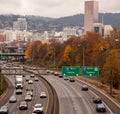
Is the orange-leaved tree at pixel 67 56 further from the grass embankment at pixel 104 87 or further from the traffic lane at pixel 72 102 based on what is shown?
the traffic lane at pixel 72 102

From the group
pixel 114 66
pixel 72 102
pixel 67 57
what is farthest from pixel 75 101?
pixel 67 57

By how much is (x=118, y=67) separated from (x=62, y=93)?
38.5 feet

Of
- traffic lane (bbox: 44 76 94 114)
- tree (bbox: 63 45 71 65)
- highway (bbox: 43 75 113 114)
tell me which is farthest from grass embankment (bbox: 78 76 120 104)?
tree (bbox: 63 45 71 65)

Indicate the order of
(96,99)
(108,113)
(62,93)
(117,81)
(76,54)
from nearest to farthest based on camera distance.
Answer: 1. (108,113)
2. (96,99)
3. (62,93)
4. (117,81)
5. (76,54)

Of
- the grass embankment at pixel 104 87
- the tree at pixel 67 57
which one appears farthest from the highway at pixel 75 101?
the tree at pixel 67 57

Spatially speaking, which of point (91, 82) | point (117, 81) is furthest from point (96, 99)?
point (91, 82)

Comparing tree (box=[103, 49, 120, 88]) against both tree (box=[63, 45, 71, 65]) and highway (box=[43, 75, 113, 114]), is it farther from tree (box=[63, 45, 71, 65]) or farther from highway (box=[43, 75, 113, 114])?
tree (box=[63, 45, 71, 65])

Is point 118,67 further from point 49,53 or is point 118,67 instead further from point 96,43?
point 49,53

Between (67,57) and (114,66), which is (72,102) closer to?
(114,66)

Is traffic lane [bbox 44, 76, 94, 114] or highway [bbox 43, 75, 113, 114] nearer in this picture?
traffic lane [bbox 44, 76, 94, 114]

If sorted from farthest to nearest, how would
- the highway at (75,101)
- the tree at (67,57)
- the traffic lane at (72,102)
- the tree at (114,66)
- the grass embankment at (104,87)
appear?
the tree at (67,57)
the tree at (114,66)
the grass embankment at (104,87)
the highway at (75,101)
the traffic lane at (72,102)

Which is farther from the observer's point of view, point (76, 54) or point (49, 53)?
point (49, 53)

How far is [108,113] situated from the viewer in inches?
2149

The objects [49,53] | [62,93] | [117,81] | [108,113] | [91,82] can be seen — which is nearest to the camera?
[108,113]
